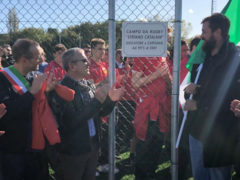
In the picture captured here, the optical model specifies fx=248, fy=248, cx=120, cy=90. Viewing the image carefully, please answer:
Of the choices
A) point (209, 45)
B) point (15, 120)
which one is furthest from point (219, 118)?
point (15, 120)

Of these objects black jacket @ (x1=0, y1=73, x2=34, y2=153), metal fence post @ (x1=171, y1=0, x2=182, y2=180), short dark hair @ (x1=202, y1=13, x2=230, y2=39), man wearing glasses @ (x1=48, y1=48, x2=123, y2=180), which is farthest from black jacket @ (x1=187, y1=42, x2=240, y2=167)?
black jacket @ (x1=0, y1=73, x2=34, y2=153)

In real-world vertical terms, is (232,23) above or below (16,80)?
above

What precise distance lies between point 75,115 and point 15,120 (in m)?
0.51

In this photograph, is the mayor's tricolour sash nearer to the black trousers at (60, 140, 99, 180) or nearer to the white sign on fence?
the black trousers at (60, 140, 99, 180)

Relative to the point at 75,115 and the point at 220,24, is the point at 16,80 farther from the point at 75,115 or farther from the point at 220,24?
the point at 220,24

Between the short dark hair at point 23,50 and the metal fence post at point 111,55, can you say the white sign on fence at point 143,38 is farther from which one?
the short dark hair at point 23,50

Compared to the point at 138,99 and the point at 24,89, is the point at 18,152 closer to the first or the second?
the point at 24,89

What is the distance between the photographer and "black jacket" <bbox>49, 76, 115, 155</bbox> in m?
2.19

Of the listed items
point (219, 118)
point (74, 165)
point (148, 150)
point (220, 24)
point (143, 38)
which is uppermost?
point (220, 24)

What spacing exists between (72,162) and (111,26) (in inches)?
51.7

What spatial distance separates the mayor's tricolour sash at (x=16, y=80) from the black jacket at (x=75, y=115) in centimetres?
23

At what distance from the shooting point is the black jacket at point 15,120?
1.99m

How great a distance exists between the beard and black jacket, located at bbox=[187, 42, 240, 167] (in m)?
0.10

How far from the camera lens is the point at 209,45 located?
2281 millimetres
